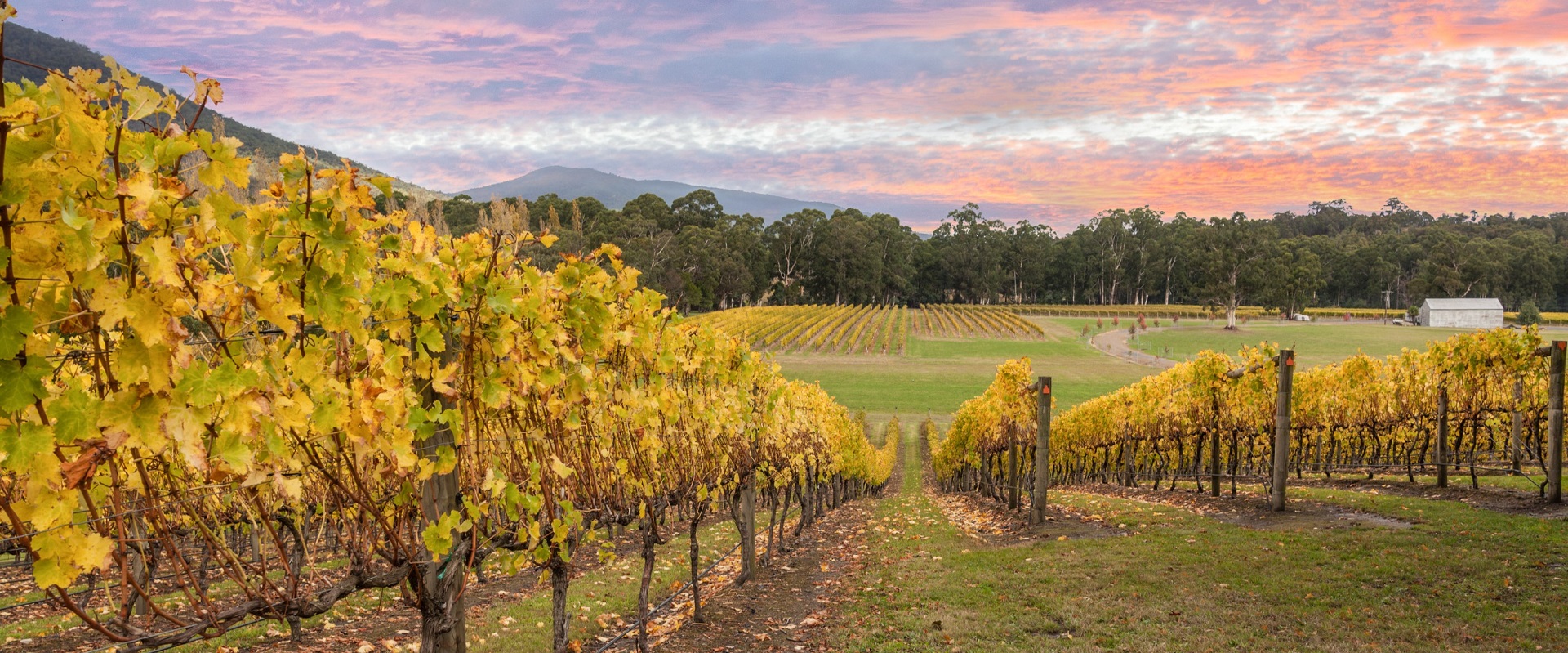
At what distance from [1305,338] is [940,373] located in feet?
138

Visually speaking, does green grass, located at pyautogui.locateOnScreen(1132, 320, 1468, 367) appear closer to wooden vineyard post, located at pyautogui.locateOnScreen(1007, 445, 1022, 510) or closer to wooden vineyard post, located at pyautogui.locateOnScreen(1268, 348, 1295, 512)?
wooden vineyard post, located at pyautogui.locateOnScreen(1007, 445, 1022, 510)

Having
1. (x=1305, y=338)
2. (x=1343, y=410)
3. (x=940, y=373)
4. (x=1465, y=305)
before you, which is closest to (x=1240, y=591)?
(x=1343, y=410)

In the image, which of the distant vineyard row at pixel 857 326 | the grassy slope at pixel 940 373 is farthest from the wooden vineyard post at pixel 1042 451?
the distant vineyard row at pixel 857 326

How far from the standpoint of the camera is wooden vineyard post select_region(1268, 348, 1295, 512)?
1051 centimetres

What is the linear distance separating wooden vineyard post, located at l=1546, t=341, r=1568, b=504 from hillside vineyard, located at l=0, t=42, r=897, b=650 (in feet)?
36.6

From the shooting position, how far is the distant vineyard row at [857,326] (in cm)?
6394

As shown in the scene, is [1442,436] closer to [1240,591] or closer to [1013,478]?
[1013,478]

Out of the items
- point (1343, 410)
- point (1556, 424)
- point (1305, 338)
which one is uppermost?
point (1556, 424)

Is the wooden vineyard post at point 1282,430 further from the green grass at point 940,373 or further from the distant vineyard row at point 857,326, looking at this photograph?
the distant vineyard row at point 857,326

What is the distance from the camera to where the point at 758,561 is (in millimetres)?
11703

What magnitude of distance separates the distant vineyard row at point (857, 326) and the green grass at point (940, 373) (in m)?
2.99

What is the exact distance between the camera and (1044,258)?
130875 mm

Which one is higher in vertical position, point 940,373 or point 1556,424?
point 1556,424

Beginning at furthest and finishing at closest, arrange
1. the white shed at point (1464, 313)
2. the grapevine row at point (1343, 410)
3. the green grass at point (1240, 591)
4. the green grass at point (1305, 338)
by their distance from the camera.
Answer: the white shed at point (1464, 313) → the green grass at point (1305, 338) → the grapevine row at point (1343, 410) → the green grass at point (1240, 591)
